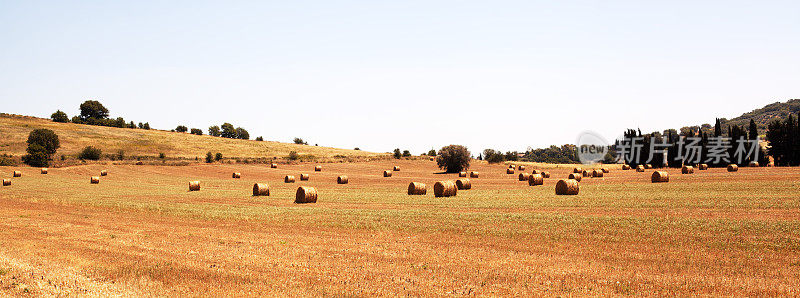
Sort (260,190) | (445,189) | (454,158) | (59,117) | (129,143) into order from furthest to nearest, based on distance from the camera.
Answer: (59,117) → (129,143) → (454,158) → (260,190) → (445,189)

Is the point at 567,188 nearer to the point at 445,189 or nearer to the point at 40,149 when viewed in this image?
the point at 445,189

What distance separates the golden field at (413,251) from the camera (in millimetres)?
11148

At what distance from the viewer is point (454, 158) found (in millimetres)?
86812

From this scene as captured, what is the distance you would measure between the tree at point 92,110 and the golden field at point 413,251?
158127mm

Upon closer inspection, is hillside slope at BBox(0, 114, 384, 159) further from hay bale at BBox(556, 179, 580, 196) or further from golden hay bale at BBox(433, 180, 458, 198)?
hay bale at BBox(556, 179, 580, 196)

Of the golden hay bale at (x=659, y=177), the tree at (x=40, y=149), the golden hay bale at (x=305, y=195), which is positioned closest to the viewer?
the golden hay bale at (x=305, y=195)

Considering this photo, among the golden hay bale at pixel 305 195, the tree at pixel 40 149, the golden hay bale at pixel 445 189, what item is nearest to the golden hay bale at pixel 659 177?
the golden hay bale at pixel 445 189

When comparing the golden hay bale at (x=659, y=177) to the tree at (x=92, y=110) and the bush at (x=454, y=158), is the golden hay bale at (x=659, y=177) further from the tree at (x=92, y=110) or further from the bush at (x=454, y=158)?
the tree at (x=92, y=110)

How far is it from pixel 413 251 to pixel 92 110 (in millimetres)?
179512

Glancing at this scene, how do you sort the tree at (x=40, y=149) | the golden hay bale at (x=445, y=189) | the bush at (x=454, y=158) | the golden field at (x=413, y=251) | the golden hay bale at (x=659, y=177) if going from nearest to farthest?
the golden field at (x=413, y=251) → the golden hay bale at (x=445, y=189) → the golden hay bale at (x=659, y=177) → the tree at (x=40, y=149) → the bush at (x=454, y=158)

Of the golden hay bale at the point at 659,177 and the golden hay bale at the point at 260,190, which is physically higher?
the golden hay bale at the point at 659,177

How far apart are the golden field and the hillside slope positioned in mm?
86234

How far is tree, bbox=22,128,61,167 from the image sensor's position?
79000 millimetres

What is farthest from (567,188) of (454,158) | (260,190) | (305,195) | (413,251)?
(454,158)
